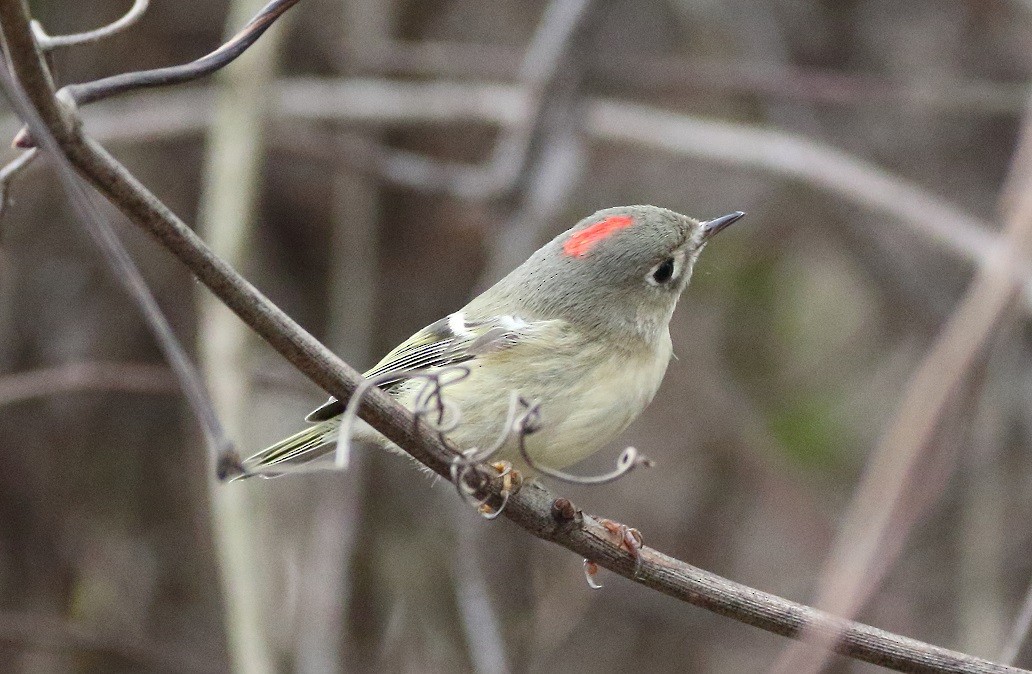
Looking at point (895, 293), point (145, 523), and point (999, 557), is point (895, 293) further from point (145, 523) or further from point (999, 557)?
point (145, 523)

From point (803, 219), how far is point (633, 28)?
1232mm

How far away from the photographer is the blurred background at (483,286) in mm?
3873

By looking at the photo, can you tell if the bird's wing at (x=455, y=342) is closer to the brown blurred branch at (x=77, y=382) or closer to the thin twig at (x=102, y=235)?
the brown blurred branch at (x=77, y=382)

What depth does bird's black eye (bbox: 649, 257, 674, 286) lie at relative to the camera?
251 centimetres

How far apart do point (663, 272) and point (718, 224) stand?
0.64 ft

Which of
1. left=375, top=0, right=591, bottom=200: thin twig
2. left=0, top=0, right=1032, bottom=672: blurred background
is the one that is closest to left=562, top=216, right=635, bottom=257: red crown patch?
left=0, top=0, right=1032, bottom=672: blurred background

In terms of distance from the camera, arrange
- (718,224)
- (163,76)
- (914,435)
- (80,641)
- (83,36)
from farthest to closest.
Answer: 1. (80,641)
2. (718,224)
3. (83,36)
4. (163,76)
5. (914,435)

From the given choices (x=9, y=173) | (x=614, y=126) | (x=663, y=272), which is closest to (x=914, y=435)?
(x=9, y=173)

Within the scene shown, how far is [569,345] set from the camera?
2.43m

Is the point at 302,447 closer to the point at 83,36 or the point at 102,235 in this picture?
the point at 83,36

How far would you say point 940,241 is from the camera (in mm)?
3367

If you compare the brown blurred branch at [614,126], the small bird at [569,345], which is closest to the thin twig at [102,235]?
the small bird at [569,345]

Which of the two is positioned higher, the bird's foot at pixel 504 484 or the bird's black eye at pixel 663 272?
the bird's black eye at pixel 663 272

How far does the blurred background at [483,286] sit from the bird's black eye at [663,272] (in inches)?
45.9
